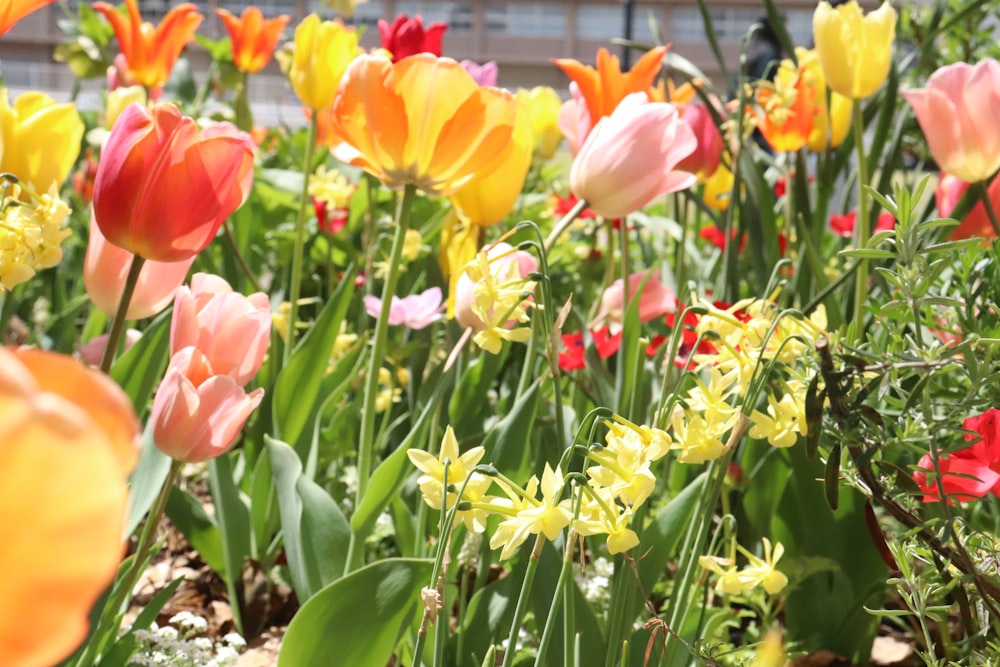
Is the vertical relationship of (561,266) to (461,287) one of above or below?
below

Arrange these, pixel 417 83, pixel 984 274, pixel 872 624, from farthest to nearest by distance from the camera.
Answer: pixel 872 624
pixel 984 274
pixel 417 83

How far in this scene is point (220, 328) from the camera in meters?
0.81

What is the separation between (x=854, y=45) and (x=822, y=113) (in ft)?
1.82

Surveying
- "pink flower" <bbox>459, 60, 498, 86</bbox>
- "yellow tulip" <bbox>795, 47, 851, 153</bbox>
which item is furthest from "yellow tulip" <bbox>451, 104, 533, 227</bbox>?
"yellow tulip" <bbox>795, 47, 851, 153</bbox>

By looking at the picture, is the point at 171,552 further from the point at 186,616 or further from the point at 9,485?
the point at 9,485

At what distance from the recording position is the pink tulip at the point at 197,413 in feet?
2.43

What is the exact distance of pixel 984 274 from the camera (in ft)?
3.58

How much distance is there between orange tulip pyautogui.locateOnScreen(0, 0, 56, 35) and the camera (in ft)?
2.18

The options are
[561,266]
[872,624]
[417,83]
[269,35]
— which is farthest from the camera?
[561,266]

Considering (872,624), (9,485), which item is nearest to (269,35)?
(872,624)

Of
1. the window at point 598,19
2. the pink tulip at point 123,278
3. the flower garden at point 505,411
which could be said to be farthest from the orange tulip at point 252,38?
the window at point 598,19

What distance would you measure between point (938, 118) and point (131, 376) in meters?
1.06

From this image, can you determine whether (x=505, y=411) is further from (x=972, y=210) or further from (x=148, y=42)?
(x=148, y=42)

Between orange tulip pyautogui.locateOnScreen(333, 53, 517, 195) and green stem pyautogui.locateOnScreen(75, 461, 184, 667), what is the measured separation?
15.3 inches
